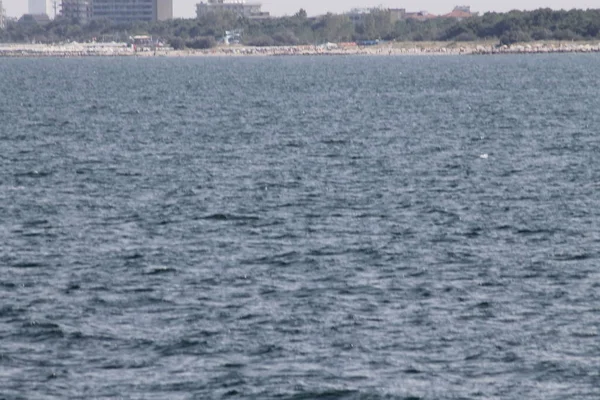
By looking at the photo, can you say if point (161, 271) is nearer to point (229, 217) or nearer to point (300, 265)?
point (300, 265)

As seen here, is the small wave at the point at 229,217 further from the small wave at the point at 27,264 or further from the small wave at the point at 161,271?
the small wave at the point at 27,264

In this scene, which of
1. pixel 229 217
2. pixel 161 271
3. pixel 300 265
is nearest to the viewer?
pixel 161 271

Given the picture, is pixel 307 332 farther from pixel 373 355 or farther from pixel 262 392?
pixel 262 392

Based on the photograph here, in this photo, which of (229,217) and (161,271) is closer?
(161,271)

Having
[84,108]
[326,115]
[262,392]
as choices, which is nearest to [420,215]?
[262,392]

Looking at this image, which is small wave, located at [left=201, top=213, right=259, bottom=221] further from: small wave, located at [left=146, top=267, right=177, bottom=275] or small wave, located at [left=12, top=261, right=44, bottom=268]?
small wave, located at [left=12, top=261, right=44, bottom=268]

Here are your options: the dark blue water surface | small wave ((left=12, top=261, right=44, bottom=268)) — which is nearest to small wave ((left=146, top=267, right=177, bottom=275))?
the dark blue water surface

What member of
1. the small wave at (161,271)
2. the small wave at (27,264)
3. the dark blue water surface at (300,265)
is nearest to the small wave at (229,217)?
the dark blue water surface at (300,265)

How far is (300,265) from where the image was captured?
37.8m

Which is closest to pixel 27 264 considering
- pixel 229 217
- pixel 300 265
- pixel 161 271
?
pixel 161 271

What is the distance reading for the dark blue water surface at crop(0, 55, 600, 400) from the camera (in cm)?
2791

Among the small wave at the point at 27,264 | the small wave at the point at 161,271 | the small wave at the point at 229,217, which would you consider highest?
the small wave at the point at 161,271

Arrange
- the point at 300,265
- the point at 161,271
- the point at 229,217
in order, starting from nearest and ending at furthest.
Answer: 1. the point at 161,271
2. the point at 300,265
3. the point at 229,217

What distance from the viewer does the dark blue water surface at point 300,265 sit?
27906mm
